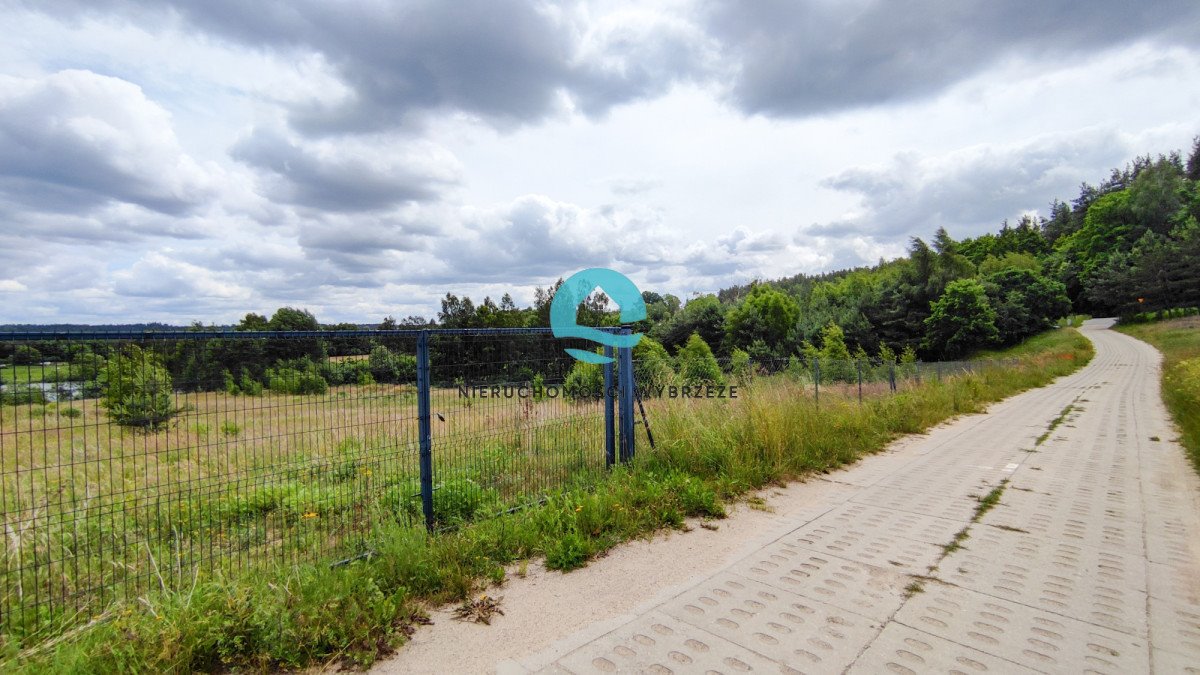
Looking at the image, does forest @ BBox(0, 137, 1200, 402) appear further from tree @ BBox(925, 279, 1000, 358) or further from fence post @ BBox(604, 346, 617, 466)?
fence post @ BBox(604, 346, 617, 466)

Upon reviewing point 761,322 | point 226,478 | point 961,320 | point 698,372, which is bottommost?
point 226,478

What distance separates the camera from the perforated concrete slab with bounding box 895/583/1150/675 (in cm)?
270

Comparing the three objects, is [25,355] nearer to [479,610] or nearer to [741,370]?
[479,610]

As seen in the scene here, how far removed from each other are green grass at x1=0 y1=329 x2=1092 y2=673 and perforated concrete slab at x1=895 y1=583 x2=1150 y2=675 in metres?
1.92

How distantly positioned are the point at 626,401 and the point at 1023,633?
398cm

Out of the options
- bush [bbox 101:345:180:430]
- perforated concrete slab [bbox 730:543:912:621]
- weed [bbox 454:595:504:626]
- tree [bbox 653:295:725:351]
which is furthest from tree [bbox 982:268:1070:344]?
bush [bbox 101:345:180:430]

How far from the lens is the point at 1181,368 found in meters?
17.0

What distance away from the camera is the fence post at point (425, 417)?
4305 millimetres

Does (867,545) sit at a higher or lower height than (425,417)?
lower

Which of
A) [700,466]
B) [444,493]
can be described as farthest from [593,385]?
[444,493]

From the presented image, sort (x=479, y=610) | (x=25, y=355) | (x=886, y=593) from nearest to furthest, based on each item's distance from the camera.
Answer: (x=25, y=355)
(x=479, y=610)
(x=886, y=593)

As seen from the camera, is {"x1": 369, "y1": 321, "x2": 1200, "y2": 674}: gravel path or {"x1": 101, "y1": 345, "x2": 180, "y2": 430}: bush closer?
{"x1": 369, "y1": 321, "x2": 1200, "y2": 674}: gravel path

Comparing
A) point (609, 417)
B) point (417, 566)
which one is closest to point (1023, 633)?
point (417, 566)

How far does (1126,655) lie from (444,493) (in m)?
4.54
